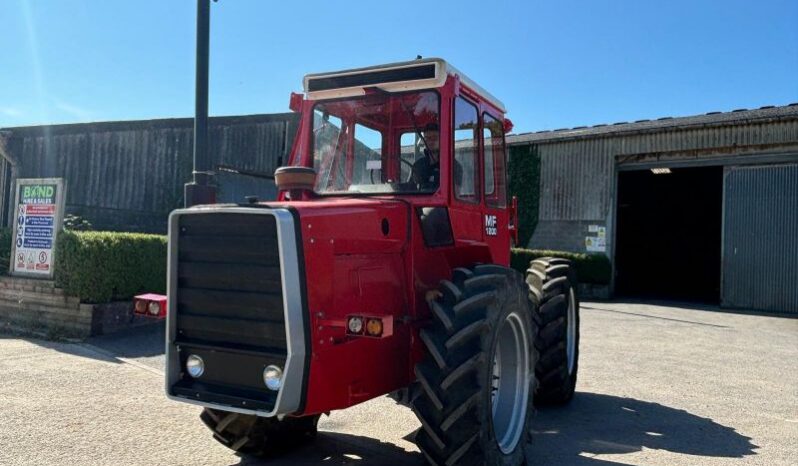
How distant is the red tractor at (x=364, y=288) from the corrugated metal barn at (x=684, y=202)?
14523 mm

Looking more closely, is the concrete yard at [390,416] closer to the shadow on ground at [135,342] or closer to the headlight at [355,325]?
the shadow on ground at [135,342]

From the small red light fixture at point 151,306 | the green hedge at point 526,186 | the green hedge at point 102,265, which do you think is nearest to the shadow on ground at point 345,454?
the small red light fixture at point 151,306

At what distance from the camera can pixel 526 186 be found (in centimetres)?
2192

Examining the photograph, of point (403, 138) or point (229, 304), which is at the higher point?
point (403, 138)

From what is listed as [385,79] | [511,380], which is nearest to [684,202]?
[511,380]

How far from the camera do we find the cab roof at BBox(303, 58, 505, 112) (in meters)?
4.50

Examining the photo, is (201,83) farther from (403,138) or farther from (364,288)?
(364,288)

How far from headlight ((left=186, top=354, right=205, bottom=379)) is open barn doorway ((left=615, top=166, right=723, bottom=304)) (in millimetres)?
20681

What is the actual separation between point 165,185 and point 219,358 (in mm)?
14772

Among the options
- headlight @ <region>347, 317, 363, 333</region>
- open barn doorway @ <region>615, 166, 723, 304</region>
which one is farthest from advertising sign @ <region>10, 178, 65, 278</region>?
open barn doorway @ <region>615, 166, 723, 304</region>

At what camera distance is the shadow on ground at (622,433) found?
5.04 metres

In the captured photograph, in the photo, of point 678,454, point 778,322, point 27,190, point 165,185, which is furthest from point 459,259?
point 165,185

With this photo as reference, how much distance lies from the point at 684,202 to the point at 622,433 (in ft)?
70.2

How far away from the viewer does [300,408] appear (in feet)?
11.2
